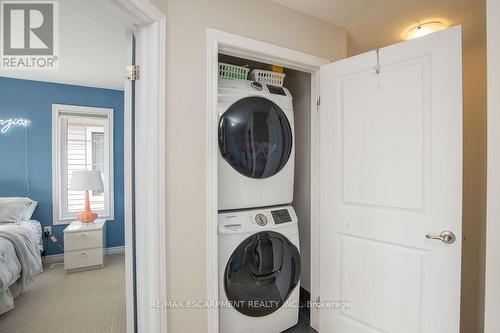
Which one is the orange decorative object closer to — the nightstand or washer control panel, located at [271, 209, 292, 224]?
the nightstand

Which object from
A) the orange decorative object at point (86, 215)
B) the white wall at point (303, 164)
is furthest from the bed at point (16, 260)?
the white wall at point (303, 164)

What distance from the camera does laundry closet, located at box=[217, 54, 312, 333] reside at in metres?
1.51

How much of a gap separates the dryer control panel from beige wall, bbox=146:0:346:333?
0.22 m

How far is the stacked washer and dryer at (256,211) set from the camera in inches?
59.4

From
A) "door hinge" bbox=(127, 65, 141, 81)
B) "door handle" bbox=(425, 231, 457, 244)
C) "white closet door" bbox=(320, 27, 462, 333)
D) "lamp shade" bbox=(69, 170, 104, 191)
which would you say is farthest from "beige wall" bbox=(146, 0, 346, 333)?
"lamp shade" bbox=(69, 170, 104, 191)

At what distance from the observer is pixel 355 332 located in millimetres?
1521

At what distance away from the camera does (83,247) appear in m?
2.86

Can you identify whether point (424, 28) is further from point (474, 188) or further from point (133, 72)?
point (133, 72)

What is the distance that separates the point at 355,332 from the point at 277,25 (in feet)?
6.71

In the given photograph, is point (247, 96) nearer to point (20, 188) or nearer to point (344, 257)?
point (344, 257)

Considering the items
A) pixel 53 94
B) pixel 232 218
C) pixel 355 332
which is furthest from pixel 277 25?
pixel 53 94

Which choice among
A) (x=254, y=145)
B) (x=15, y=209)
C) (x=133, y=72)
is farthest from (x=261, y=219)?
(x=15, y=209)

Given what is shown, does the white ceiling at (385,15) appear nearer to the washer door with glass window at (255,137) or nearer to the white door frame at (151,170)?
the washer door with glass window at (255,137)

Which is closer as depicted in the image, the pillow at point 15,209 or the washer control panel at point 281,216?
the washer control panel at point 281,216
